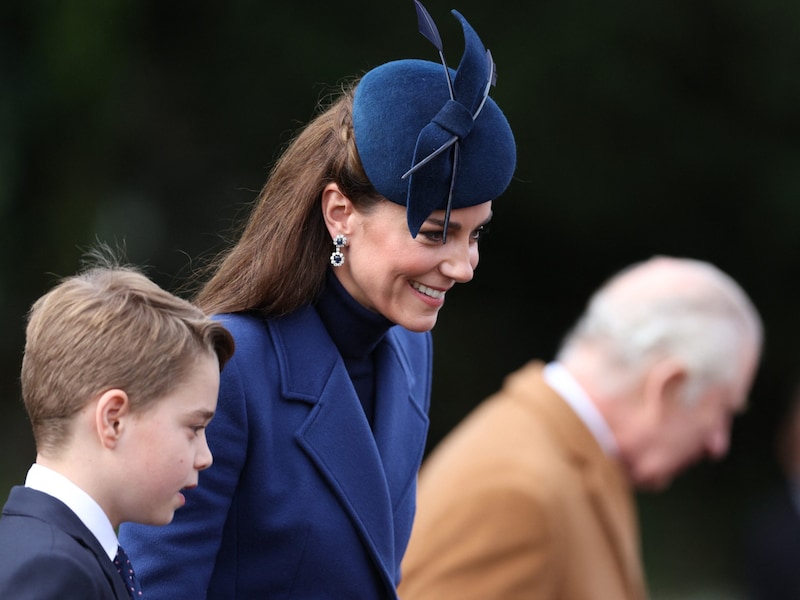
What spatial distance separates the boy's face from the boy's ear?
2cm

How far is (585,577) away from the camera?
320 cm

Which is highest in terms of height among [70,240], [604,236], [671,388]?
[671,388]

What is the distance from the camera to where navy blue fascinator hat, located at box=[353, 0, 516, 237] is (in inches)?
90.4

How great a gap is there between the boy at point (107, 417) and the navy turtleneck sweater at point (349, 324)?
0.44 metres

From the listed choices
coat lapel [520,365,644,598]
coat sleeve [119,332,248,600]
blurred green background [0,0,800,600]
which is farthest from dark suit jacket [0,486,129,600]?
blurred green background [0,0,800,600]

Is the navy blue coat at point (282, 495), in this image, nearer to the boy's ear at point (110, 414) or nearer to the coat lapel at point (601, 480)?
the boy's ear at point (110, 414)

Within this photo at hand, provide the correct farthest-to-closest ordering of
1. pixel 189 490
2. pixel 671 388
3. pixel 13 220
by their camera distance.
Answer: pixel 13 220 → pixel 671 388 → pixel 189 490

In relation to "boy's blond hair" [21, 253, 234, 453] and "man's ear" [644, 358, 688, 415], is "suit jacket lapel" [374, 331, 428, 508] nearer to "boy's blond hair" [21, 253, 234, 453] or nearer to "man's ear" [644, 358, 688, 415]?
"boy's blond hair" [21, 253, 234, 453]

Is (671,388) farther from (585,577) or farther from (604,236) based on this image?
(604,236)

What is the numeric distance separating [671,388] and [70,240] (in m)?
5.88

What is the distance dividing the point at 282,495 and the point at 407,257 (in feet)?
1.58

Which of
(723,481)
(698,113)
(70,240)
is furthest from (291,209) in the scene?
(723,481)

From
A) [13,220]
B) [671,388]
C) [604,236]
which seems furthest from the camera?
[604,236]

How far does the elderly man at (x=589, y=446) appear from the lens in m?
3.14
